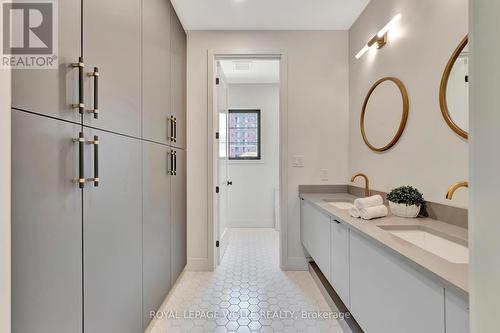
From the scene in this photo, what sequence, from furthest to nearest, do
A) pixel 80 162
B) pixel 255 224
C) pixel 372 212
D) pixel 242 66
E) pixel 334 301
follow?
pixel 255 224
pixel 242 66
pixel 334 301
pixel 372 212
pixel 80 162

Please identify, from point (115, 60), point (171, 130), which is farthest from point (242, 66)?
point (115, 60)

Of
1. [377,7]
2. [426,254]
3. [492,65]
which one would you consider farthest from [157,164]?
[377,7]

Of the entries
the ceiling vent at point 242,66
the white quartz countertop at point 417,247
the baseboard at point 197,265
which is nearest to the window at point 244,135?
the ceiling vent at point 242,66

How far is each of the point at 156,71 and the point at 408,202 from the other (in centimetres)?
191

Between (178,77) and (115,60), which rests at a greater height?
(178,77)

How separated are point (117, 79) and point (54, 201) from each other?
28.4 inches

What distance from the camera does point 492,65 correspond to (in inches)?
20.6

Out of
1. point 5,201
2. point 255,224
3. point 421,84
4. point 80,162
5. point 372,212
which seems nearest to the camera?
point 5,201

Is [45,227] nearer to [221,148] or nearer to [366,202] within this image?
[366,202]

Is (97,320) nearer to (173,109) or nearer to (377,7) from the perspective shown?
(173,109)

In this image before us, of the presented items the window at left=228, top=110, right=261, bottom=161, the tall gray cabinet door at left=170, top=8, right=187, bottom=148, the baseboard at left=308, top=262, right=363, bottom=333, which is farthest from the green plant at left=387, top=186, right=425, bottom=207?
the window at left=228, top=110, right=261, bottom=161

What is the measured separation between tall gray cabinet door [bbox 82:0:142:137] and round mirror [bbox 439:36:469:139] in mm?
1742

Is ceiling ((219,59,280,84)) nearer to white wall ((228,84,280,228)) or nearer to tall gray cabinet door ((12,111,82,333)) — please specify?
white wall ((228,84,280,228))

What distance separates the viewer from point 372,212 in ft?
5.29
